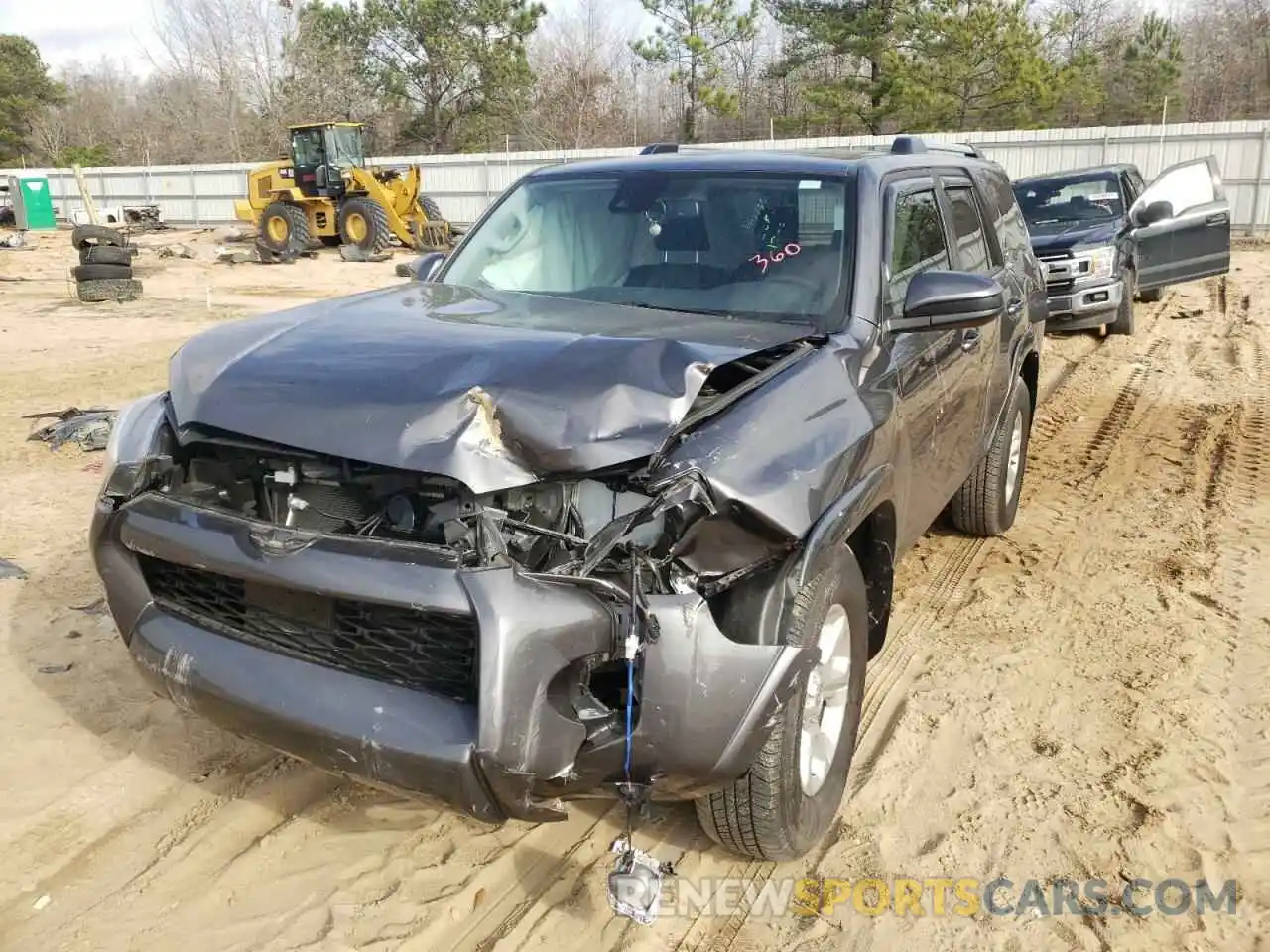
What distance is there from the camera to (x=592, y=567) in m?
2.30

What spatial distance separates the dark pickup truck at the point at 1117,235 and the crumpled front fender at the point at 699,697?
9540 mm

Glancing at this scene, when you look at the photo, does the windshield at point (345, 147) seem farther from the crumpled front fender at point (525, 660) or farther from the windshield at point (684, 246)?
the crumpled front fender at point (525, 660)

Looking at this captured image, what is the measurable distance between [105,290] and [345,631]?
16201 millimetres

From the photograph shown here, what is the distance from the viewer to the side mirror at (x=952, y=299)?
10.8 ft

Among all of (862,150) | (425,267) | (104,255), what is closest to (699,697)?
(425,267)

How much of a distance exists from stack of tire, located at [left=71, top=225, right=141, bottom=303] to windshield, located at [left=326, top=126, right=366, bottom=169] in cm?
690

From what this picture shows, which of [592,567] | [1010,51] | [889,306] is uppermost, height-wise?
[1010,51]

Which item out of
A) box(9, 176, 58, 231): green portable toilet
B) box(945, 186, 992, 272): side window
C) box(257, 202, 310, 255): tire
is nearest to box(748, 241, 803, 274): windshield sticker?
box(945, 186, 992, 272): side window

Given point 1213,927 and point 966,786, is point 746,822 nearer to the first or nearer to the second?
point 966,786

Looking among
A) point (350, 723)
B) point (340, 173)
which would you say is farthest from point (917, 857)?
point (340, 173)

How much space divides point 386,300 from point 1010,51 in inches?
1200

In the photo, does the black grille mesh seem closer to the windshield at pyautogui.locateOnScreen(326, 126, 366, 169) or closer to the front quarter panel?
the front quarter panel

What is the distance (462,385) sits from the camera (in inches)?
100

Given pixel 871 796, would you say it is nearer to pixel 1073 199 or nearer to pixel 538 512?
pixel 538 512
